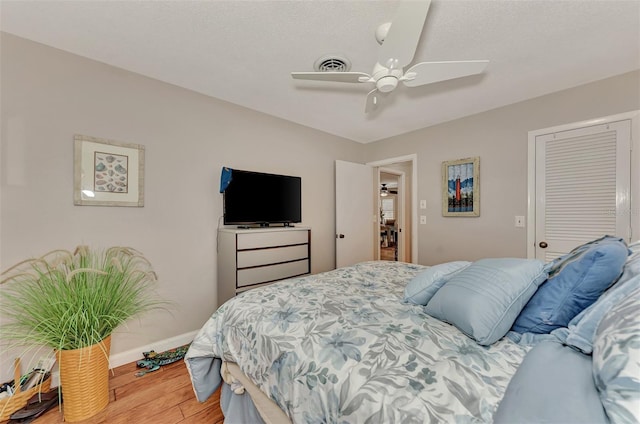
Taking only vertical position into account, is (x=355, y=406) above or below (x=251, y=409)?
above

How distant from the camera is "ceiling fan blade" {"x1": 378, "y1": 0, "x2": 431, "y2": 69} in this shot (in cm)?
114

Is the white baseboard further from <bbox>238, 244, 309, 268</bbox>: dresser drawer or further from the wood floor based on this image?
<bbox>238, 244, 309, 268</bbox>: dresser drawer

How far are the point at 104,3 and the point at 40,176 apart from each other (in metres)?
1.23

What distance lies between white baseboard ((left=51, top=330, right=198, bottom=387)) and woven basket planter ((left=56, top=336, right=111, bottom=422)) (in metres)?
0.52

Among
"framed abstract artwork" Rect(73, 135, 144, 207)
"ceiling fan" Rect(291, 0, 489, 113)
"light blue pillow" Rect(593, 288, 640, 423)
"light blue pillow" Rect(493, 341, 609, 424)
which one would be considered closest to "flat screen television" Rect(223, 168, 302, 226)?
"framed abstract artwork" Rect(73, 135, 144, 207)

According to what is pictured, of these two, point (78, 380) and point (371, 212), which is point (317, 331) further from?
point (371, 212)

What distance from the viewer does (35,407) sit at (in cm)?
156

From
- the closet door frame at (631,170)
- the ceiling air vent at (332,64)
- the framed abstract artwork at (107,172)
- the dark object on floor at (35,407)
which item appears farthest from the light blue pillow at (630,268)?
the framed abstract artwork at (107,172)

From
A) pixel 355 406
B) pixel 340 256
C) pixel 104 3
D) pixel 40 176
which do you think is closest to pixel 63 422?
pixel 40 176

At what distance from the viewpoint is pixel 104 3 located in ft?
4.85

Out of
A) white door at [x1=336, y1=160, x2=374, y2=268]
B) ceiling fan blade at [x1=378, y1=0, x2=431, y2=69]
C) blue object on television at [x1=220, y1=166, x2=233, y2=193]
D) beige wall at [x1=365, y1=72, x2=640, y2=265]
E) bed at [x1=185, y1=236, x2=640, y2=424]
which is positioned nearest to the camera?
bed at [x1=185, y1=236, x2=640, y2=424]

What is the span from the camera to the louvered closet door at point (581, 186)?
7.14 feet

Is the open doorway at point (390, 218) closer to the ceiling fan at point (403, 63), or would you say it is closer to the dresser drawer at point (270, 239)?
the dresser drawer at point (270, 239)

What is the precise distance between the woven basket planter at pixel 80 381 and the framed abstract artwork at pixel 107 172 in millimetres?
1077
